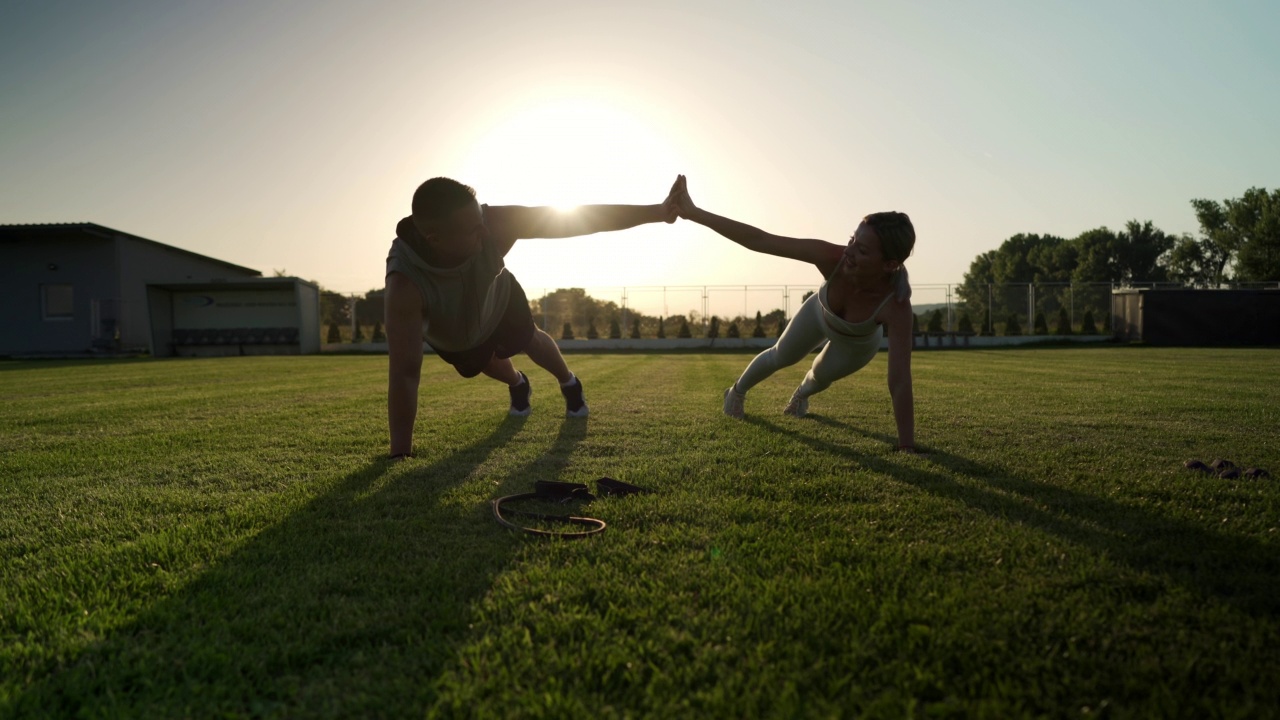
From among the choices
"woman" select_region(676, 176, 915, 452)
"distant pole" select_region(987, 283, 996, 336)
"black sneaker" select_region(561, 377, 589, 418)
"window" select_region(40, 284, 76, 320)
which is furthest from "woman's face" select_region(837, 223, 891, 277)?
"window" select_region(40, 284, 76, 320)

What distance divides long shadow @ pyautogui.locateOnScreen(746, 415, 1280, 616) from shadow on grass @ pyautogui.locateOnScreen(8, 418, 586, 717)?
1720 millimetres

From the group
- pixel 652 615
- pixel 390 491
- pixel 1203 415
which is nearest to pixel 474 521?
pixel 390 491

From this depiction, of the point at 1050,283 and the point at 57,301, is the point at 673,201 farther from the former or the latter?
the point at 1050,283

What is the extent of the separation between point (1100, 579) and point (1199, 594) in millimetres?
198

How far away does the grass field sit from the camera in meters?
1.26

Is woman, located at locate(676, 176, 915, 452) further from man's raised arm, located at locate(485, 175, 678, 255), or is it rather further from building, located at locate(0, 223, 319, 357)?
building, located at locate(0, 223, 319, 357)

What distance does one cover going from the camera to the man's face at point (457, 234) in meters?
3.40

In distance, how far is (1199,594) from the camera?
1623mm

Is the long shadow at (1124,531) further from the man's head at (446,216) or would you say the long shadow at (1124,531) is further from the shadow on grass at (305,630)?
the man's head at (446,216)

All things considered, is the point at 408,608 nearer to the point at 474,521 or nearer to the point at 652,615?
the point at 652,615

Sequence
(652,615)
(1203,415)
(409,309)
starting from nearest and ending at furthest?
(652,615), (409,309), (1203,415)

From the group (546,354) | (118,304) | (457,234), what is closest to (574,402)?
(546,354)

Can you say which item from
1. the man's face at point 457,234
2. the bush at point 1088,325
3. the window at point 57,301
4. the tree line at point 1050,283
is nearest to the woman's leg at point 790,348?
the man's face at point 457,234

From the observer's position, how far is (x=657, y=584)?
175 centimetres
